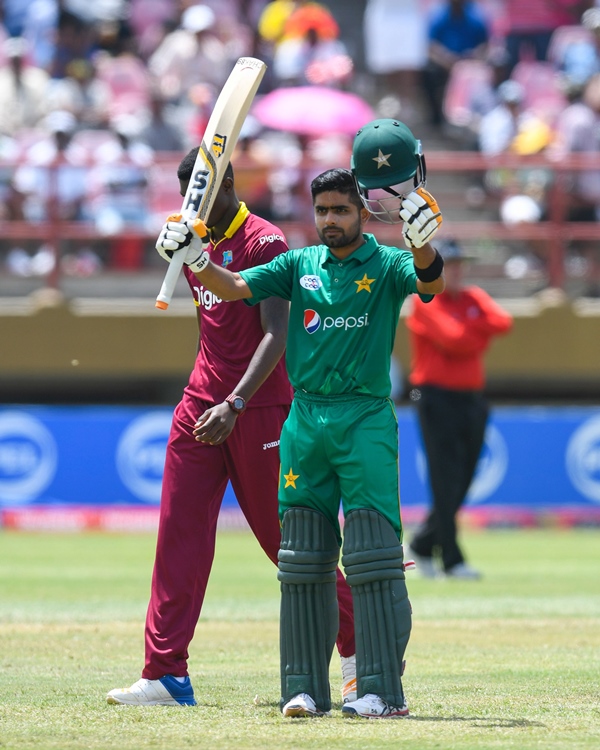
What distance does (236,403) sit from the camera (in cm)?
632

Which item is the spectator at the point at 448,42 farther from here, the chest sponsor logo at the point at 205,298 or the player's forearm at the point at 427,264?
the player's forearm at the point at 427,264

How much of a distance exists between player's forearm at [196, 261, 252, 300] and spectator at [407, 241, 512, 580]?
19.0 ft

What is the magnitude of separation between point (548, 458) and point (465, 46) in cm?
722

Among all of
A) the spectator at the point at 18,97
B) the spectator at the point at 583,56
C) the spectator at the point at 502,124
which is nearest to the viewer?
the spectator at the point at 18,97

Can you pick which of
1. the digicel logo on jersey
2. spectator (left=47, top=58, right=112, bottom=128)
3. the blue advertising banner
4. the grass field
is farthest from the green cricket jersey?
spectator (left=47, top=58, right=112, bottom=128)

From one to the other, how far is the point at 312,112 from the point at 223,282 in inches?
473

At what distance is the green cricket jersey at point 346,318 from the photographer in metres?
6.15

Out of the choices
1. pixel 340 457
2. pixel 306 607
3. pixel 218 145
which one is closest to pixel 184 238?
pixel 218 145

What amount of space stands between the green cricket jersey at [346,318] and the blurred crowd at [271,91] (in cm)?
1164

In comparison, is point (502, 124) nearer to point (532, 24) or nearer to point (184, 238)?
point (532, 24)

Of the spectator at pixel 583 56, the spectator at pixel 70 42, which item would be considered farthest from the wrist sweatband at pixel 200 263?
the spectator at pixel 583 56

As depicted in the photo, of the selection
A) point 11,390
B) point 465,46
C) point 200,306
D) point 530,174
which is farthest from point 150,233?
point 200,306

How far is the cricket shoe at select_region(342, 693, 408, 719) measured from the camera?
19.6ft

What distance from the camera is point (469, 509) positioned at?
17.0m
